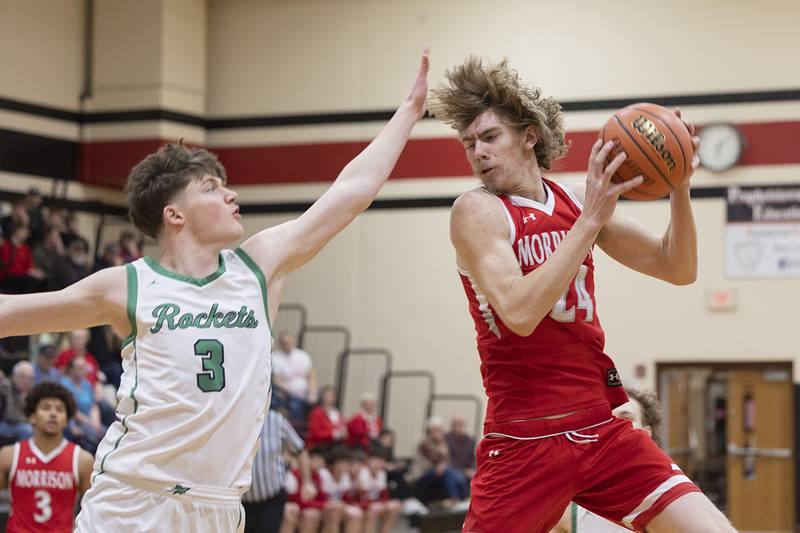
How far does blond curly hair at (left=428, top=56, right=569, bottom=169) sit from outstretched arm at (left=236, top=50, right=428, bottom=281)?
183 mm

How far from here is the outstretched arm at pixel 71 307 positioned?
363 centimetres

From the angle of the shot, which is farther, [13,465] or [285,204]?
[285,204]

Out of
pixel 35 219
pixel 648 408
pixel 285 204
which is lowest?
pixel 648 408

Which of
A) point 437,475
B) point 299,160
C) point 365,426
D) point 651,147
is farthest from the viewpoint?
point 299,160

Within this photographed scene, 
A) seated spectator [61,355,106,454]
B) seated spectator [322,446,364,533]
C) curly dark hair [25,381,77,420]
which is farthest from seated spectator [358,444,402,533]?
curly dark hair [25,381,77,420]

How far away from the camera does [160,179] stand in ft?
12.9

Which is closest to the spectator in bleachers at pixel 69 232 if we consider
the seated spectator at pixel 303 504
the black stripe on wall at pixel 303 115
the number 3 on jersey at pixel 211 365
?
the black stripe on wall at pixel 303 115

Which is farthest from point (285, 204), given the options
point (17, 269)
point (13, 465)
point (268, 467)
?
point (13, 465)

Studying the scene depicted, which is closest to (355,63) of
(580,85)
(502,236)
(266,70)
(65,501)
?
(266,70)

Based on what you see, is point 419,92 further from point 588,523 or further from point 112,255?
point 112,255

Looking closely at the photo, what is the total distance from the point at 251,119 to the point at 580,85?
5012 mm

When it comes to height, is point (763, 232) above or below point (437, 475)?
above

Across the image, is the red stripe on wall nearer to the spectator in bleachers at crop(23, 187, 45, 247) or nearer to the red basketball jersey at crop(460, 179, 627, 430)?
the spectator in bleachers at crop(23, 187, 45, 247)

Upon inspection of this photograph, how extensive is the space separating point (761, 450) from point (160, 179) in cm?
1332
